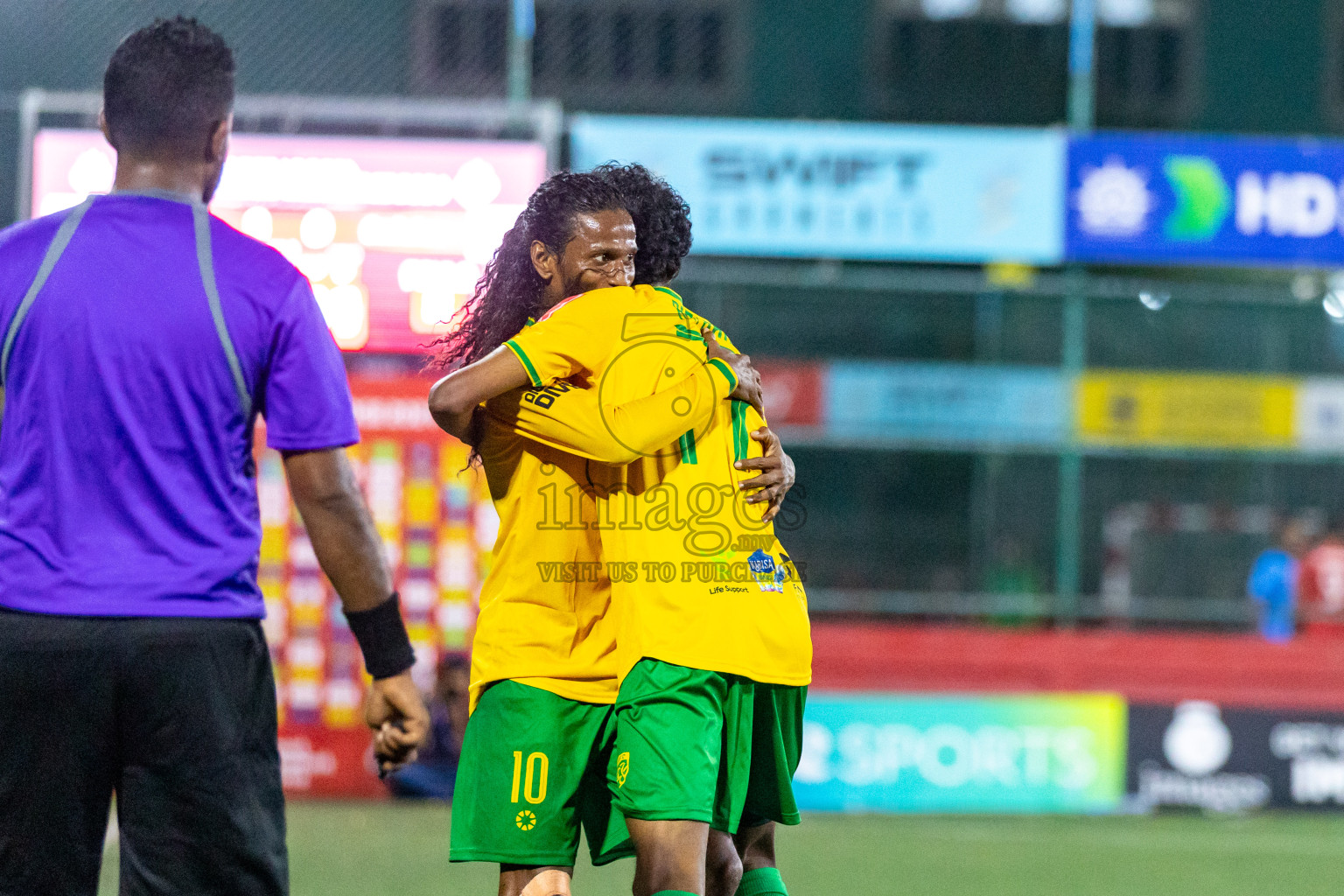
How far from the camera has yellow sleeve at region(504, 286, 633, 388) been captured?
10.8ft

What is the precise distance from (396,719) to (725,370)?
3.51 ft

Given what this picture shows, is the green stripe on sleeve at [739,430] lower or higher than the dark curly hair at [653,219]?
lower

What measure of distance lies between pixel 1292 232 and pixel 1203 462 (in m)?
5.44

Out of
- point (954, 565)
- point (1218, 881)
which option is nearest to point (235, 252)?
point (1218, 881)

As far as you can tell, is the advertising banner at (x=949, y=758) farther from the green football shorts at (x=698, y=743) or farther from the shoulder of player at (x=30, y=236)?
the shoulder of player at (x=30, y=236)

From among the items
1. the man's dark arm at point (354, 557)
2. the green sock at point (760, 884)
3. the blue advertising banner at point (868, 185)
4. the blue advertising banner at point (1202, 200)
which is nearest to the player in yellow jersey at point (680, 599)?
the green sock at point (760, 884)

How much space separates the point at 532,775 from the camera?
340 cm

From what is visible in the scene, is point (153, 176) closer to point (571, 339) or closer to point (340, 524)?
point (340, 524)

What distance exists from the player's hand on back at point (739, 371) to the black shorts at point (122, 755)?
1.30 m

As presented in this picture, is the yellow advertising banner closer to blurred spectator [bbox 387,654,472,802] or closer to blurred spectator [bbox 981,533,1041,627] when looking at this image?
blurred spectator [bbox 981,533,1041,627]

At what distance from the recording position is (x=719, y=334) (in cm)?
354

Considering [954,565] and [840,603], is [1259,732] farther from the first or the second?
[954,565]

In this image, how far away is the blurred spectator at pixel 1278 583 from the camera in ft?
40.4

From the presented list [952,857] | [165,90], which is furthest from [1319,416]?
[165,90]
